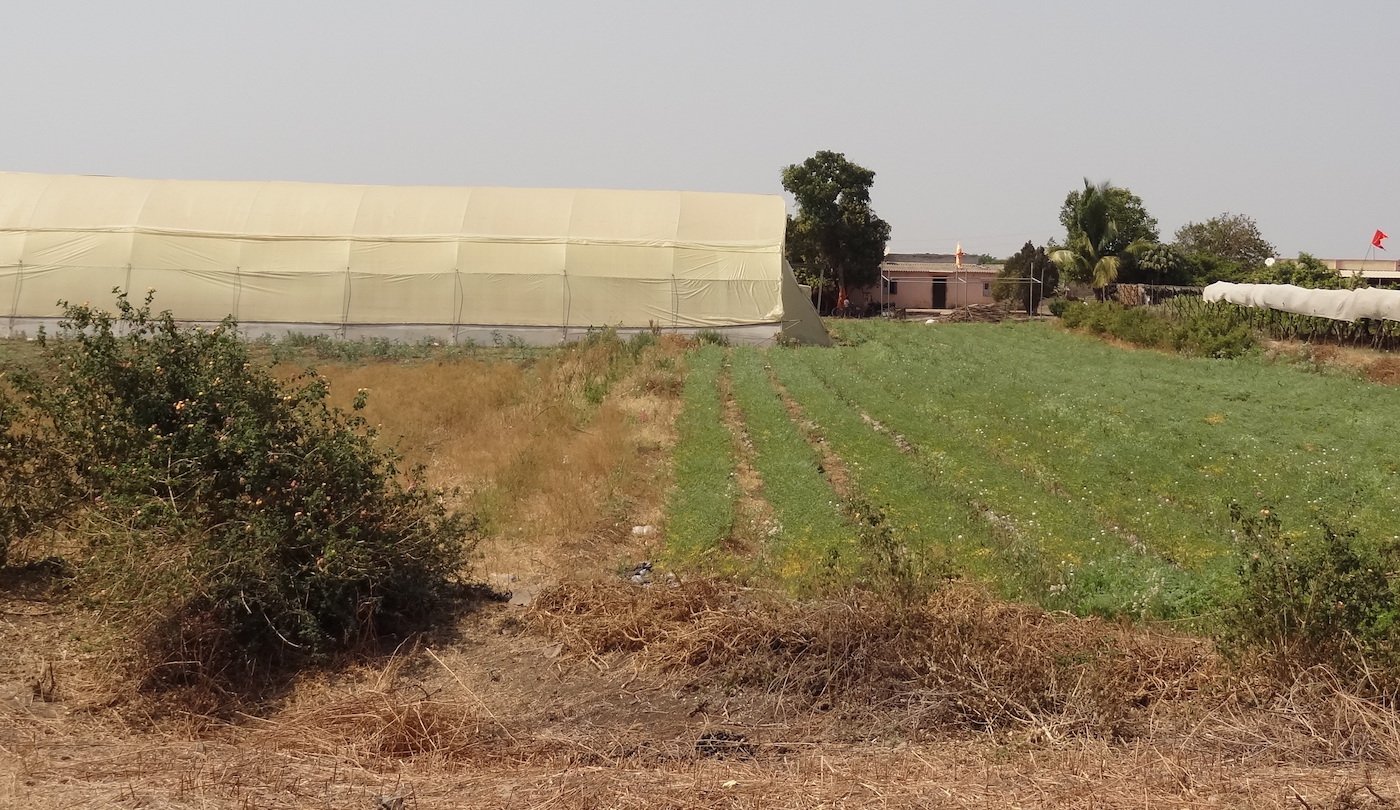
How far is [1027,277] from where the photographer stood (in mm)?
55125

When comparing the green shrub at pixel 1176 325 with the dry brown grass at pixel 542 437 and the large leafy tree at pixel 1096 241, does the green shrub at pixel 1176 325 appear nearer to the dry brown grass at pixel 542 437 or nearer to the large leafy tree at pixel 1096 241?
the large leafy tree at pixel 1096 241

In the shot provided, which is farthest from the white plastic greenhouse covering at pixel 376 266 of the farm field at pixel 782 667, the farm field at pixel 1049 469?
the farm field at pixel 782 667

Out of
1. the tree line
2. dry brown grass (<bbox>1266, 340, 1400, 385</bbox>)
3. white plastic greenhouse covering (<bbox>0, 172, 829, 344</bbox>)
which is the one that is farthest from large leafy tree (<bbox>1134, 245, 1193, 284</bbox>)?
white plastic greenhouse covering (<bbox>0, 172, 829, 344</bbox>)

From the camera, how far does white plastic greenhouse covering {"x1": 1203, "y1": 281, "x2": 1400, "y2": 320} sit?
1168 inches

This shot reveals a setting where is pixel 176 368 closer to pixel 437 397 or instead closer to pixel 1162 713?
pixel 1162 713

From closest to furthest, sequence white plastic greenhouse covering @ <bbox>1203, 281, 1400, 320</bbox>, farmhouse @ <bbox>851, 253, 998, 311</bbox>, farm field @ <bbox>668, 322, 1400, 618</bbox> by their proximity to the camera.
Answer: farm field @ <bbox>668, 322, 1400, 618</bbox>
white plastic greenhouse covering @ <bbox>1203, 281, 1400, 320</bbox>
farmhouse @ <bbox>851, 253, 998, 311</bbox>

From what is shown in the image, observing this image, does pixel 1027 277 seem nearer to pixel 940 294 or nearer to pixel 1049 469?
pixel 940 294

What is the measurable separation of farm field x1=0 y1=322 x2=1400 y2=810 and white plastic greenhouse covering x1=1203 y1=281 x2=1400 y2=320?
18029mm

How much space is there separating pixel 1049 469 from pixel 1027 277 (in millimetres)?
43597

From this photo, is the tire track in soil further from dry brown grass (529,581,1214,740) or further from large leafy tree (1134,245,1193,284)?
large leafy tree (1134,245,1193,284)

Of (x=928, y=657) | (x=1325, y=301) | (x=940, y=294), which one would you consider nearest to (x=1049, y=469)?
(x=928, y=657)

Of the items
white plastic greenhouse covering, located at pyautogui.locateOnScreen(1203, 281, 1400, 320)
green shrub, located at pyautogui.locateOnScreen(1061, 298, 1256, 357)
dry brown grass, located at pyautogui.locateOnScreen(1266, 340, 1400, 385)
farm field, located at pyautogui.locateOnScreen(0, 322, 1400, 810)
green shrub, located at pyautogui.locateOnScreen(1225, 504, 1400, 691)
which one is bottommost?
farm field, located at pyautogui.locateOnScreen(0, 322, 1400, 810)

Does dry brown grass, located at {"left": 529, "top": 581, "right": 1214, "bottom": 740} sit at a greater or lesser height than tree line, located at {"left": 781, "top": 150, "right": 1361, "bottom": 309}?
lesser

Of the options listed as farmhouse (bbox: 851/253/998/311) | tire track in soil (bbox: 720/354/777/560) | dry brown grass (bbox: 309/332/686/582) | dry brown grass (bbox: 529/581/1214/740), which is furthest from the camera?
farmhouse (bbox: 851/253/998/311)
